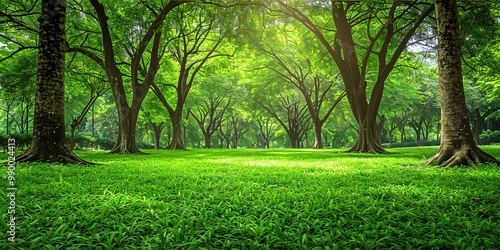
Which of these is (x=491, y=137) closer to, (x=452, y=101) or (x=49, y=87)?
(x=452, y=101)

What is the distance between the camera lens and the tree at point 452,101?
6922mm

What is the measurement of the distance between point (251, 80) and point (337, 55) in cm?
1513

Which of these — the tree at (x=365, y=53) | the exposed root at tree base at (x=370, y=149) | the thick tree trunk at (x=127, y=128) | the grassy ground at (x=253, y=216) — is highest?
the tree at (x=365, y=53)

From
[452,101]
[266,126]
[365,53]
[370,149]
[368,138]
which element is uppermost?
[365,53]

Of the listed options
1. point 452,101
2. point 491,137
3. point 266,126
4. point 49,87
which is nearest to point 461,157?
point 452,101

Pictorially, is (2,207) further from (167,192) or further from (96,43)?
(96,43)

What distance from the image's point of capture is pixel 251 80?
A: 29.5m

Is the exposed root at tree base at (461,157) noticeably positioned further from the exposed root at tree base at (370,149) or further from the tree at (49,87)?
the tree at (49,87)

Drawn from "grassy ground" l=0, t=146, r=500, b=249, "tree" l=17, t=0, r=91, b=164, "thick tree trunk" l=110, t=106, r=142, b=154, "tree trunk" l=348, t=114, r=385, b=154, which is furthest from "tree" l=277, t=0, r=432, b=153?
"grassy ground" l=0, t=146, r=500, b=249

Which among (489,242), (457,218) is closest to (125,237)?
(489,242)

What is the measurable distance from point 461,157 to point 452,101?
52.3 inches

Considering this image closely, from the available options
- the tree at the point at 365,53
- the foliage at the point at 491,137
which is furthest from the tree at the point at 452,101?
the foliage at the point at 491,137

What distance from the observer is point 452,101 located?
23.1ft

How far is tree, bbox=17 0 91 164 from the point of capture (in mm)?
6727
